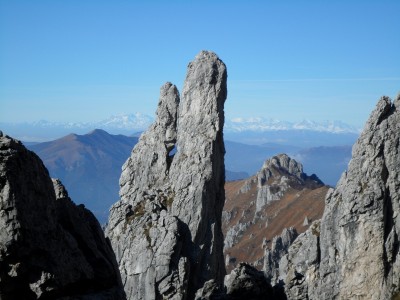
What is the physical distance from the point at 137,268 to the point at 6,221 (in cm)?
4865

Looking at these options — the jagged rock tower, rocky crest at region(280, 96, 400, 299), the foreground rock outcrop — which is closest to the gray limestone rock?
the jagged rock tower

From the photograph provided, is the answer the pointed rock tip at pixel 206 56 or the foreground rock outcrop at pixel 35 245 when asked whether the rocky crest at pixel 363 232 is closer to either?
the pointed rock tip at pixel 206 56

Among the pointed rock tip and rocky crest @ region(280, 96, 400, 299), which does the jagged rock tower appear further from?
rocky crest @ region(280, 96, 400, 299)

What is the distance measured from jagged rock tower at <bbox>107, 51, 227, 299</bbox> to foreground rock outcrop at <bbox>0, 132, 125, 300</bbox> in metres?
42.5

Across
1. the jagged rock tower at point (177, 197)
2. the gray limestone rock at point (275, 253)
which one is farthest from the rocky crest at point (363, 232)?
the gray limestone rock at point (275, 253)

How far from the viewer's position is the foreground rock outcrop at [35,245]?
81.7 feet

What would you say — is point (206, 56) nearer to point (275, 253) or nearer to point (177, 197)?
point (177, 197)

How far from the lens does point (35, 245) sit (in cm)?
2572

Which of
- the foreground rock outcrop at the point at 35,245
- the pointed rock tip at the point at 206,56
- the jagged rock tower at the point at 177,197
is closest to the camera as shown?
the foreground rock outcrop at the point at 35,245

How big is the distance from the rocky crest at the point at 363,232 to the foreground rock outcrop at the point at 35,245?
43527 mm

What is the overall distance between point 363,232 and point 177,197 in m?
26.9

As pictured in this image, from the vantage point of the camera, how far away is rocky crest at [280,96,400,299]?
69938 mm

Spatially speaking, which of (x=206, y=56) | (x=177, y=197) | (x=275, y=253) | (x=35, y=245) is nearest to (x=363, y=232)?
(x=177, y=197)

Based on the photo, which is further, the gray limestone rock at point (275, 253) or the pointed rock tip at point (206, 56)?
the gray limestone rock at point (275, 253)
